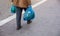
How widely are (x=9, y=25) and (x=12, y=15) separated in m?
1.27

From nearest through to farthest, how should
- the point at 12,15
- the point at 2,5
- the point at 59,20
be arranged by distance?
the point at 59,20, the point at 12,15, the point at 2,5

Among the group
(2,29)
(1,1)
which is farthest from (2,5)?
(2,29)

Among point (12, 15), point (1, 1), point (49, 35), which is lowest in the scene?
point (49, 35)

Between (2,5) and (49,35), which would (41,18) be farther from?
(2,5)

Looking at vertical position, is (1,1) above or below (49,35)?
above

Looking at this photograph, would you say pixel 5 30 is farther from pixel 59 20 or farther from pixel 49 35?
pixel 59 20

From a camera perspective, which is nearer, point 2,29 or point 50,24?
point 2,29

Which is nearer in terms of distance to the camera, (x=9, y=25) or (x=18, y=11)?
(x=18, y=11)

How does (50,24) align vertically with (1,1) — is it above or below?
below

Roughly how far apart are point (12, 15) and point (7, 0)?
7.66 feet

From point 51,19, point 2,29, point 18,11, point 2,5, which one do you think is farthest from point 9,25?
point 2,5

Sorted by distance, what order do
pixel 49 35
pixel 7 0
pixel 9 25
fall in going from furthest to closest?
pixel 7 0 < pixel 9 25 < pixel 49 35

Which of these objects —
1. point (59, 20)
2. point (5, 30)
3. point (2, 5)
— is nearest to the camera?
point (5, 30)

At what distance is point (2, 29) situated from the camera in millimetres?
5801
